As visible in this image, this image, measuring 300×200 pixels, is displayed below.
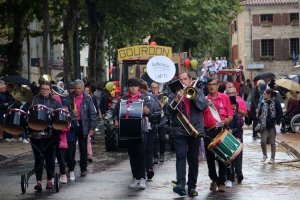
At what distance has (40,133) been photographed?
515 inches

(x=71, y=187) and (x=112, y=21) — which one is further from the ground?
(x=112, y=21)

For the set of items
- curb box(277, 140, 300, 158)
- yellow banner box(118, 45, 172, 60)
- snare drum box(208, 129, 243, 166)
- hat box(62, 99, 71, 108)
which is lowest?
curb box(277, 140, 300, 158)

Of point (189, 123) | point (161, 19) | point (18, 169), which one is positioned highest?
point (161, 19)

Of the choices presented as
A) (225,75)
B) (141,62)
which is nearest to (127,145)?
(141,62)

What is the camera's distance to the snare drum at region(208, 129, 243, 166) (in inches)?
500

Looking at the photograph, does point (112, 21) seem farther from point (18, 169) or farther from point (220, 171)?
point (220, 171)

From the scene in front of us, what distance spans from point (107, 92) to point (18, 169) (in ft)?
33.5

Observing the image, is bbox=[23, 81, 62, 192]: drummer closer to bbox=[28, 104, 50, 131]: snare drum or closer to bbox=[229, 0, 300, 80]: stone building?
bbox=[28, 104, 50, 131]: snare drum

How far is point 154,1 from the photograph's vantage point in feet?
126

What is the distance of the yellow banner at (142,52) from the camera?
23047mm

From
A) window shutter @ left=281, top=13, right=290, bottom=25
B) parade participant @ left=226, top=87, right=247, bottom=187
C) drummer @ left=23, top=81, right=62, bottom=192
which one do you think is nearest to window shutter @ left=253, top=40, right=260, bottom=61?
window shutter @ left=281, top=13, right=290, bottom=25

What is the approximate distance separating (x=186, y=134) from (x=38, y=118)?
88.7 inches

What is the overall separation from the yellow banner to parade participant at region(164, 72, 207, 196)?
34.6 feet

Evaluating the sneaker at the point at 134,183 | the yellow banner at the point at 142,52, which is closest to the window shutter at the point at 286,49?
the yellow banner at the point at 142,52
